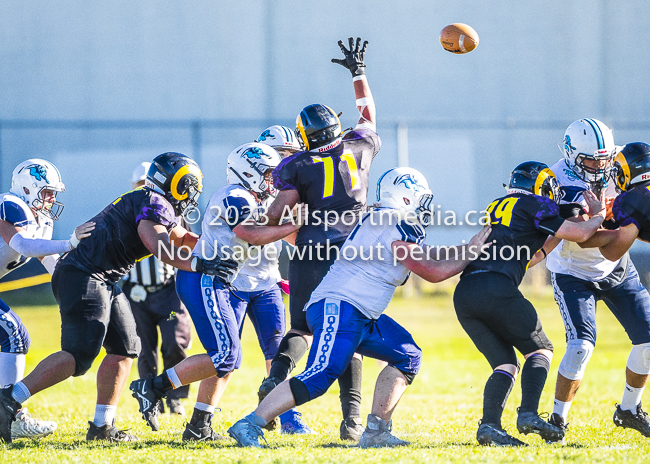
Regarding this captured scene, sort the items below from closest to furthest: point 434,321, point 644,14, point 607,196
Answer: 1. point 607,196
2. point 434,321
3. point 644,14

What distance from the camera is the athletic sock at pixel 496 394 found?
15.9 ft

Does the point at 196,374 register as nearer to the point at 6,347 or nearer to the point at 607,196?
the point at 6,347

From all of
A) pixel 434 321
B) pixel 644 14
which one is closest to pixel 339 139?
pixel 434 321

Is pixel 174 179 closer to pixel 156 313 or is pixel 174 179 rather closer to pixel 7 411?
pixel 7 411

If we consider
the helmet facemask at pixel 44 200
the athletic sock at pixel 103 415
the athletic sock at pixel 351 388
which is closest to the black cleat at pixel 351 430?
the athletic sock at pixel 351 388

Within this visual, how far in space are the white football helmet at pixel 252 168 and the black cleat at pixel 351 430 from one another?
1.65 meters

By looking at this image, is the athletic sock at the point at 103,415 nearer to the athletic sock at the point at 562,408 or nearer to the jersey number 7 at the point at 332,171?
the jersey number 7 at the point at 332,171

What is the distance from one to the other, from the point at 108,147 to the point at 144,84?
199 centimetres

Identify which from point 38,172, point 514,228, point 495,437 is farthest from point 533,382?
point 38,172

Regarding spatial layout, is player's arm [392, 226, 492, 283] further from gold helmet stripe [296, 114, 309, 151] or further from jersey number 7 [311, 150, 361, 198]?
gold helmet stripe [296, 114, 309, 151]

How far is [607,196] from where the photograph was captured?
231 inches

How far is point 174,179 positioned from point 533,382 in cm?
259

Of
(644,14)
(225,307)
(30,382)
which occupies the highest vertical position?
(644,14)

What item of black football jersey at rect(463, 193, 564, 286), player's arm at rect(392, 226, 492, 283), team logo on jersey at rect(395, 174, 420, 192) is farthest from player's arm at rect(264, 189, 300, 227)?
black football jersey at rect(463, 193, 564, 286)
